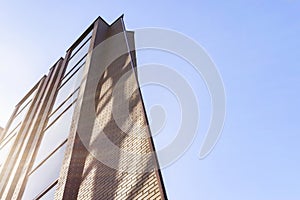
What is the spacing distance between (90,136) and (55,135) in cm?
214

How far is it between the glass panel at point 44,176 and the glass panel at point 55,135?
41 cm

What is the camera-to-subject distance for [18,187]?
28.1 ft

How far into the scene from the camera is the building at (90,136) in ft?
17.7

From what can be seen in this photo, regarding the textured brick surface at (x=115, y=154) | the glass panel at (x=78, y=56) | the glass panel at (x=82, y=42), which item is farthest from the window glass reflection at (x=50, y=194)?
the glass panel at (x=82, y=42)

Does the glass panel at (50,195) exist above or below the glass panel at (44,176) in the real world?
below

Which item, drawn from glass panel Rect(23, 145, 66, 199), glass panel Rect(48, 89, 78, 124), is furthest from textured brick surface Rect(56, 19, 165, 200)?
glass panel Rect(48, 89, 78, 124)

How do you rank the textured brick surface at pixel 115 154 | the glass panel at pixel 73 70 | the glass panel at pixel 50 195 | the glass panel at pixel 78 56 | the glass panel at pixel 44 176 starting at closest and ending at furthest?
1. the textured brick surface at pixel 115 154
2. the glass panel at pixel 50 195
3. the glass panel at pixel 44 176
4. the glass panel at pixel 73 70
5. the glass panel at pixel 78 56

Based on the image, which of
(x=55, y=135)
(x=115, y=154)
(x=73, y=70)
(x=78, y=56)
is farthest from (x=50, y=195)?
(x=78, y=56)

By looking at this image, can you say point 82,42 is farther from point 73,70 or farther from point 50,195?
point 50,195

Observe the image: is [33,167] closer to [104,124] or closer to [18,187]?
[18,187]

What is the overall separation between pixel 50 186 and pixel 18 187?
2.18 metres

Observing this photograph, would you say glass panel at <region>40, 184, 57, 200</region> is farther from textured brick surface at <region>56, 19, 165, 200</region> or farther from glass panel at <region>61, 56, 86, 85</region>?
glass panel at <region>61, 56, 86, 85</region>

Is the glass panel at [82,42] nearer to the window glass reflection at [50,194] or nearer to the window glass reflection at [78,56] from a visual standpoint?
the window glass reflection at [78,56]

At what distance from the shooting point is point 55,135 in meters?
8.81
